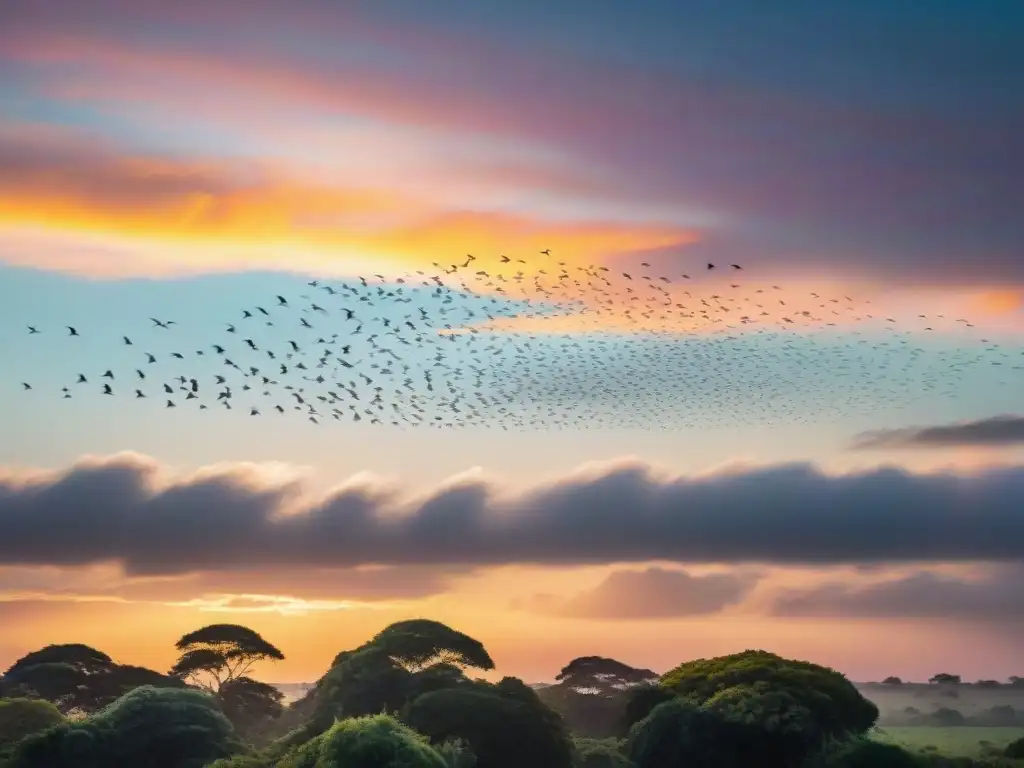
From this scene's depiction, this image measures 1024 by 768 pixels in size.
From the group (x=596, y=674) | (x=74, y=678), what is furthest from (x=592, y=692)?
(x=74, y=678)

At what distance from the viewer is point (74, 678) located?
4941 inches

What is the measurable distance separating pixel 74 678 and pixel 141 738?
1420 inches

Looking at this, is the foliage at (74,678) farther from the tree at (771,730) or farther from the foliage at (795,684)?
the tree at (771,730)

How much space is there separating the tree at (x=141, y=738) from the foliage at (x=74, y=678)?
29.4 metres

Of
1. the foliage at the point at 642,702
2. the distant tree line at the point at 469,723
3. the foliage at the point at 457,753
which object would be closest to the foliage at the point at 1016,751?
the distant tree line at the point at 469,723

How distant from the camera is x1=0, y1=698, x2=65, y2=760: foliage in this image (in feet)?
325

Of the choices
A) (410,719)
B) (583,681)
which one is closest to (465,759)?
(410,719)

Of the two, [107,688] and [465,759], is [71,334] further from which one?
[107,688]

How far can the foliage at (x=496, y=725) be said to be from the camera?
88938 millimetres

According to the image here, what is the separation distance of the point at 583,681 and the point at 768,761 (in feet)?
158

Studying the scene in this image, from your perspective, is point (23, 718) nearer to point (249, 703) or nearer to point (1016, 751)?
point (249, 703)

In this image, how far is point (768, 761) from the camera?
89.2 meters

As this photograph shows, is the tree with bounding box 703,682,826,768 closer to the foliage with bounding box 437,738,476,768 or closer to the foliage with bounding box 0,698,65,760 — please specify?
the foliage with bounding box 437,738,476,768

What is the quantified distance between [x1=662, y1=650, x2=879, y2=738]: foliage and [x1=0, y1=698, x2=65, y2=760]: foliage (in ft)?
143
